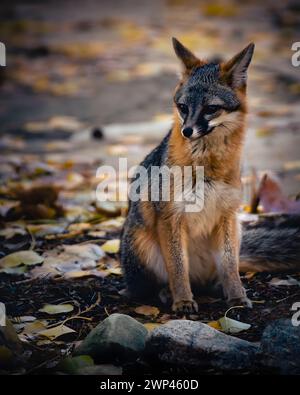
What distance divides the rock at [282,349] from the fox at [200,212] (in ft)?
2.82

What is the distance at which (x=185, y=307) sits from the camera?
4.43 m

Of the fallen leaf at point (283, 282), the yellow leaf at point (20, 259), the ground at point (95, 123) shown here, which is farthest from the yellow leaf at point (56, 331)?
the fallen leaf at point (283, 282)

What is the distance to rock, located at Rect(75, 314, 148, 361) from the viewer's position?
3672 mm

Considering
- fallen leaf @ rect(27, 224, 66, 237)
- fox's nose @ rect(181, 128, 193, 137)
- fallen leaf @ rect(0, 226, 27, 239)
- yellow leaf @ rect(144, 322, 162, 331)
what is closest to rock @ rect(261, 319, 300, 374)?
yellow leaf @ rect(144, 322, 162, 331)

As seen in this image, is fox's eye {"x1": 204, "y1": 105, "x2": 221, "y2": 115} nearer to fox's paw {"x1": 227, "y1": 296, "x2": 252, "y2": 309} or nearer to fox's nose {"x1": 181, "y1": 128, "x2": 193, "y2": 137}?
fox's nose {"x1": 181, "y1": 128, "x2": 193, "y2": 137}

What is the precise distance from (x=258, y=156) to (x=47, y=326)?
4.24 m

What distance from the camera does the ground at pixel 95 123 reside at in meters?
4.56

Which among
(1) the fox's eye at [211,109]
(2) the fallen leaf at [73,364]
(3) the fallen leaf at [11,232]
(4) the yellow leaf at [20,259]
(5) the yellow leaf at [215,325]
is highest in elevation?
(1) the fox's eye at [211,109]

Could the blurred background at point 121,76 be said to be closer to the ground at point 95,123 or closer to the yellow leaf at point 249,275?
the ground at point 95,123
